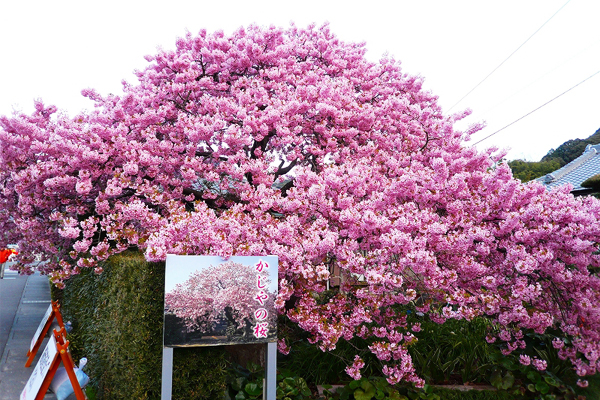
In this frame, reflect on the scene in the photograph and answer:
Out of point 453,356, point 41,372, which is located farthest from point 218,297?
point 453,356

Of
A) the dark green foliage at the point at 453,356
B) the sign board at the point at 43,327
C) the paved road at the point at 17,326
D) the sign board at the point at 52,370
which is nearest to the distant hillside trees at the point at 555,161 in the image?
the dark green foliage at the point at 453,356

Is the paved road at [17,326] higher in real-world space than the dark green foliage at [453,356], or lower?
lower

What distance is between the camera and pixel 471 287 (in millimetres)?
5215

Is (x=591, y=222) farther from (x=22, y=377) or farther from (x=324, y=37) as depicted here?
(x=22, y=377)

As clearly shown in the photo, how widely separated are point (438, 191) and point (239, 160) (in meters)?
2.96

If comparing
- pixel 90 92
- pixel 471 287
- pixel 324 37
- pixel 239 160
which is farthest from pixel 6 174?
pixel 471 287

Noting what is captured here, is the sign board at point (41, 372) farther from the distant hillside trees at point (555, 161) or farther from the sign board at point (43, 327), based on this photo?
the distant hillside trees at point (555, 161)

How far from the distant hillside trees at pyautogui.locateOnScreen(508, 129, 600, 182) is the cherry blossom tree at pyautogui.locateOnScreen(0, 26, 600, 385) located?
23.2 meters

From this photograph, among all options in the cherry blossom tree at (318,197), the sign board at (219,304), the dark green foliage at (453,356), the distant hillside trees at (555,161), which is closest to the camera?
the sign board at (219,304)

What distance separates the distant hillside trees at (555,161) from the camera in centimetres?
2817

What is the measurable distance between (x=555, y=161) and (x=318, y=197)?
29.7 meters

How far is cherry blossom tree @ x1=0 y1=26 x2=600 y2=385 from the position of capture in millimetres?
4770

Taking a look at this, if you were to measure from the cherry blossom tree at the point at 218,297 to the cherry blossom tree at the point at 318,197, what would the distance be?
18.2 inches

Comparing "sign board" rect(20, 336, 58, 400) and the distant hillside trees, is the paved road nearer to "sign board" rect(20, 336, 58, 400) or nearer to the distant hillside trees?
"sign board" rect(20, 336, 58, 400)
